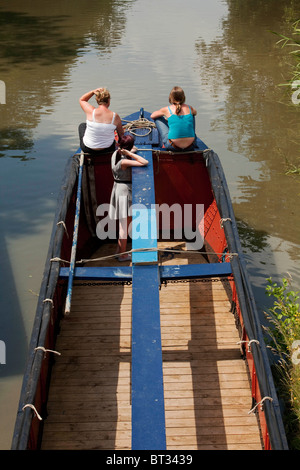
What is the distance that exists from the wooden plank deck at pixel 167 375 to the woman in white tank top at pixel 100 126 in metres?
2.12

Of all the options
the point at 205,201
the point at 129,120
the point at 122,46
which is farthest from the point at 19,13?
the point at 205,201

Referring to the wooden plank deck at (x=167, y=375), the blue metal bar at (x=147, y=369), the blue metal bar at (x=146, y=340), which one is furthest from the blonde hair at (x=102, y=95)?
the blue metal bar at (x=147, y=369)

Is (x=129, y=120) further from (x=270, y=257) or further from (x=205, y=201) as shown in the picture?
(x=270, y=257)

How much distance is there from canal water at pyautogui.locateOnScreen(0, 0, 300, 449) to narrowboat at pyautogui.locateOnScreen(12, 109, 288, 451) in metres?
1.07

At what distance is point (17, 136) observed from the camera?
46.2ft

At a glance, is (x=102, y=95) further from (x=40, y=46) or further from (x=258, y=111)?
(x=40, y=46)

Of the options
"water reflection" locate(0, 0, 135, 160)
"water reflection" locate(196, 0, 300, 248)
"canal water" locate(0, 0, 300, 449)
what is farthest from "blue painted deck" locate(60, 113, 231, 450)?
"water reflection" locate(0, 0, 135, 160)

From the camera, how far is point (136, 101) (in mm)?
16359

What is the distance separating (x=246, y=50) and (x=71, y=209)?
17.0 meters

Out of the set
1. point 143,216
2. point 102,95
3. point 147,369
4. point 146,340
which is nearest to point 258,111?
point 102,95

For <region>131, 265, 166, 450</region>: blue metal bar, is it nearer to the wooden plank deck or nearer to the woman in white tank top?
the wooden plank deck

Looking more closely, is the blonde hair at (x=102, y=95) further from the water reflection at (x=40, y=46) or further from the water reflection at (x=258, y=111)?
the water reflection at (x=40, y=46)
